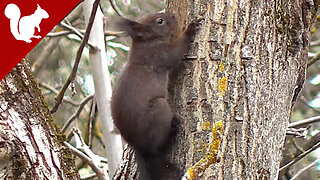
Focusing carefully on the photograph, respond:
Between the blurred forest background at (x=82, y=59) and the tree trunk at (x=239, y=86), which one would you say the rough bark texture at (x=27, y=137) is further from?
the blurred forest background at (x=82, y=59)

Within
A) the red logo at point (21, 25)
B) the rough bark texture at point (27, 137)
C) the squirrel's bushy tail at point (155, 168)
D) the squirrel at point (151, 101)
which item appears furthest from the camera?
the red logo at point (21, 25)

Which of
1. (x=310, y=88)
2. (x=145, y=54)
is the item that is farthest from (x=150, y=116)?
(x=310, y=88)

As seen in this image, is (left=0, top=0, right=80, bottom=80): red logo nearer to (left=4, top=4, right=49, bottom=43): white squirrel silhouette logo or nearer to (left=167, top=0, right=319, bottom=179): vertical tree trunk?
(left=4, top=4, right=49, bottom=43): white squirrel silhouette logo

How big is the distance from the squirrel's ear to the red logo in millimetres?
526

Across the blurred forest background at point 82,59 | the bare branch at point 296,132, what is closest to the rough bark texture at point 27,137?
the bare branch at point 296,132

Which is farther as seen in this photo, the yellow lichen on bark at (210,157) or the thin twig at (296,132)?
the thin twig at (296,132)

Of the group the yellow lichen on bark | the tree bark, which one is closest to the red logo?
the yellow lichen on bark

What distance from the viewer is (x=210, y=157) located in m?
2.40

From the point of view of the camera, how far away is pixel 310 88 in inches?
258

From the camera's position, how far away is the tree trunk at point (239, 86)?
2621 millimetres

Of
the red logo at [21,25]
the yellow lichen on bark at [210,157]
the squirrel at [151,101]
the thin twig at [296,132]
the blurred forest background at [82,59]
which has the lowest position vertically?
the yellow lichen on bark at [210,157]

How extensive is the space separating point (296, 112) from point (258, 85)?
4281 mm

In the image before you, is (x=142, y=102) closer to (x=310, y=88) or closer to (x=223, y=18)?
(x=223, y=18)

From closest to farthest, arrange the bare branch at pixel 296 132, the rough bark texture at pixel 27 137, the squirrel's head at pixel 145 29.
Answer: the rough bark texture at pixel 27 137
the bare branch at pixel 296 132
the squirrel's head at pixel 145 29
